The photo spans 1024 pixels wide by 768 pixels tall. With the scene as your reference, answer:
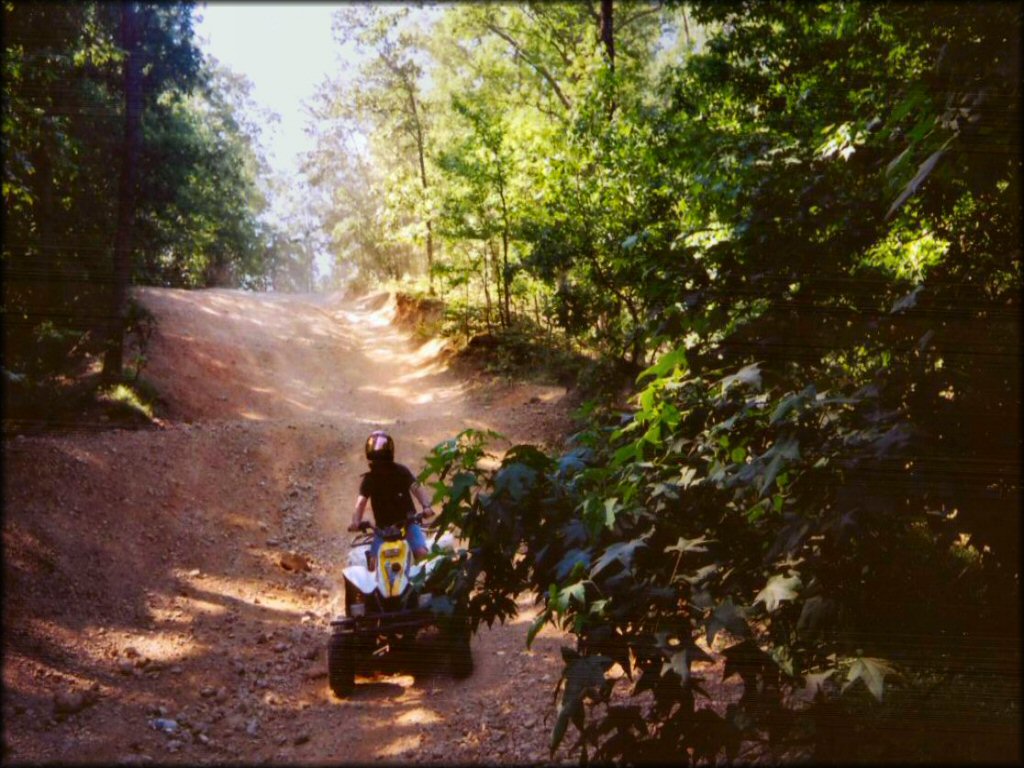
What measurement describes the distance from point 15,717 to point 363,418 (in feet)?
37.2

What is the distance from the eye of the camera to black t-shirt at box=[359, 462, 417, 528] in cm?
638

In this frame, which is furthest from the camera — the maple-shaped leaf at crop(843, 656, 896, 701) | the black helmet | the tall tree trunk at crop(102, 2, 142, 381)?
the tall tree trunk at crop(102, 2, 142, 381)

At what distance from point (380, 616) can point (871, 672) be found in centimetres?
435

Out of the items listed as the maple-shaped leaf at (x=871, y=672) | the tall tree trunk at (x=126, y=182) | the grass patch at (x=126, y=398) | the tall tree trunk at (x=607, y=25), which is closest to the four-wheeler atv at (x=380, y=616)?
the maple-shaped leaf at (x=871, y=672)

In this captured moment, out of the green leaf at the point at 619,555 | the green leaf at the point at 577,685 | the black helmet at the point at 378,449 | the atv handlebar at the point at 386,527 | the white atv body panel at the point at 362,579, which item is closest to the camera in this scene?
the green leaf at the point at 577,685

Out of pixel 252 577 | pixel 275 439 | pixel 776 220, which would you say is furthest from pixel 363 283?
pixel 776 220

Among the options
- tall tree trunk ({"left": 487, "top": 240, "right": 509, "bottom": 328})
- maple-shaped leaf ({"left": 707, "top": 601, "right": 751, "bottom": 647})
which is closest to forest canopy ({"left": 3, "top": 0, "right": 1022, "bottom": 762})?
maple-shaped leaf ({"left": 707, "top": 601, "right": 751, "bottom": 647})

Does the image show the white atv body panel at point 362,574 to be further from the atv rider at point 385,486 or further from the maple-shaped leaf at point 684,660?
the maple-shaped leaf at point 684,660

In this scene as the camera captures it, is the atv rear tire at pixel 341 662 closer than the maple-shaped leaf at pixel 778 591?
No

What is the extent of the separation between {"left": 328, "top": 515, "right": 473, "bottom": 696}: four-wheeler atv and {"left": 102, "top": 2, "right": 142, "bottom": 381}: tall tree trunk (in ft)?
32.0

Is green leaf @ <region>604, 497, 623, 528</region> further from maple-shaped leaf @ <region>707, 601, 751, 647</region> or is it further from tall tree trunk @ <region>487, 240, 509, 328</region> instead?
tall tree trunk @ <region>487, 240, 509, 328</region>

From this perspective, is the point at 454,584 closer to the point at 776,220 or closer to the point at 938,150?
the point at 776,220

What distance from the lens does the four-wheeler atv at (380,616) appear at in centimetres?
563

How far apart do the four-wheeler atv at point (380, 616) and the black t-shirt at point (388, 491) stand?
0.27 meters
